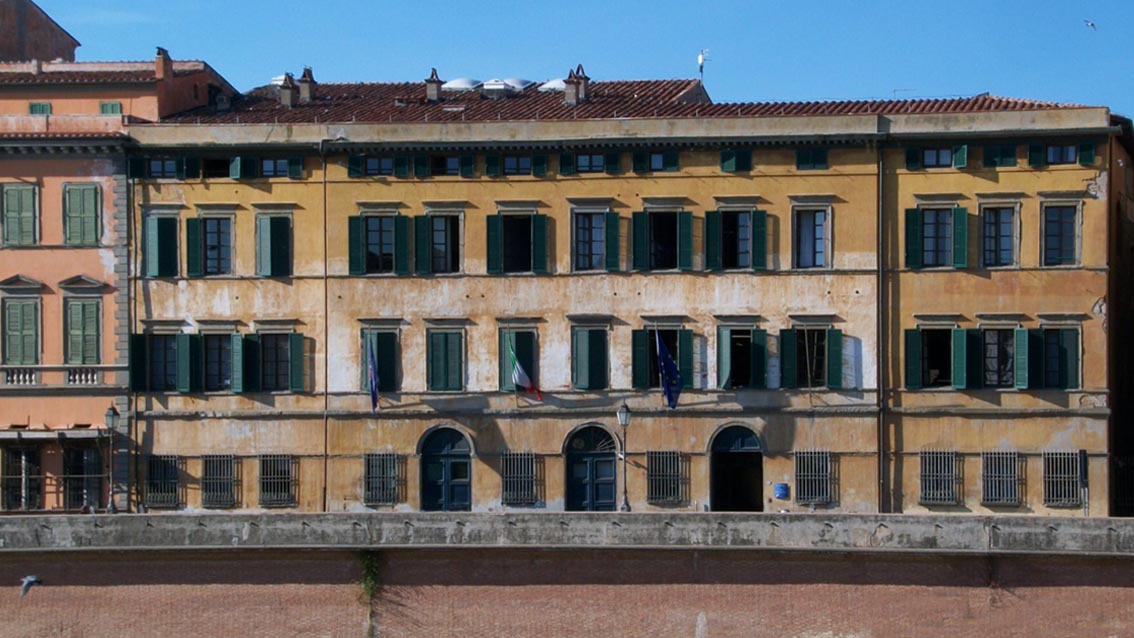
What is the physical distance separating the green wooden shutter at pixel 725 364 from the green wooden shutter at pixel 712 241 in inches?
64.6

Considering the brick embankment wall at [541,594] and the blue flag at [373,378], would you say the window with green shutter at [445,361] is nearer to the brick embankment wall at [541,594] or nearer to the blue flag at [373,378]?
the blue flag at [373,378]

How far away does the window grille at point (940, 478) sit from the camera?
1671 inches

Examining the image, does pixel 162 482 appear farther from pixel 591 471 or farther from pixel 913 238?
pixel 913 238

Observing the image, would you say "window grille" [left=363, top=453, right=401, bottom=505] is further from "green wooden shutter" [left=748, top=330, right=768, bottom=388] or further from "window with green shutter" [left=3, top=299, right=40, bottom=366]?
"green wooden shutter" [left=748, top=330, right=768, bottom=388]

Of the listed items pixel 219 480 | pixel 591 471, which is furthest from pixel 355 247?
pixel 591 471

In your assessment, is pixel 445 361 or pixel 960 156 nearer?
pixel 960 156

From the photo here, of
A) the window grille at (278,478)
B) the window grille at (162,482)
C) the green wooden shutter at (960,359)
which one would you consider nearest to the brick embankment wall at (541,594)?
the window grille at (278,478)

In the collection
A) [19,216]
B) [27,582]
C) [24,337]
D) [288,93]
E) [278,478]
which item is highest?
[288,93]

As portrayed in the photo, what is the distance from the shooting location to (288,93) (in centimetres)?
4734

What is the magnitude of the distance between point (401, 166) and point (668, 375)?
27.1 ft

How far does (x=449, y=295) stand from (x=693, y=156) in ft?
22.0

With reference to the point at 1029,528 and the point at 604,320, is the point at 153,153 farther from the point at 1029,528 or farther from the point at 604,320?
the point at 1029,528

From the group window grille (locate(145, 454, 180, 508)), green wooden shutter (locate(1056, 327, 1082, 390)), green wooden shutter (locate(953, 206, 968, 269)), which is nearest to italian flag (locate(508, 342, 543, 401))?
window grille (locate(145, 454, 180, 508))

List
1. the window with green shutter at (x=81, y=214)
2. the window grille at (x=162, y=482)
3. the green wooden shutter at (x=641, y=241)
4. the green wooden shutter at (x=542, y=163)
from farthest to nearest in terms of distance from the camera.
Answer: the window with green shutter at (x=81, y=214), the window grille at (x=162, y=482), the green wooden shutter at (x=542, y=163), the green wooden shutter at (x=641, y=241)
